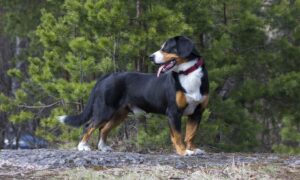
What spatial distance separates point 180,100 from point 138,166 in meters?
1.40

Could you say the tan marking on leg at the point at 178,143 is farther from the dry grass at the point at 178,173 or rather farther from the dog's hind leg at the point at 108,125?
the dog's hind leg at the point at 108,125

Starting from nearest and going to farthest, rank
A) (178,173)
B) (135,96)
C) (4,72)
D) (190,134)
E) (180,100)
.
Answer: (178,173) → (180,100) → (190,134) → (135,96) → (4,72)

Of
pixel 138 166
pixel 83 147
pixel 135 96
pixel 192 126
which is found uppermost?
pixel 135 96

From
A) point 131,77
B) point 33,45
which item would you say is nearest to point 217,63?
point 131,77

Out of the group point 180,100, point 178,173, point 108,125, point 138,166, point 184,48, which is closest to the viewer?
point 178,173

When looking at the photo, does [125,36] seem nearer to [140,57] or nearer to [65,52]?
[140,57]

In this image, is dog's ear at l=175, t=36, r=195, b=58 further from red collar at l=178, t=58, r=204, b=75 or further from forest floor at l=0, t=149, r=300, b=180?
forest floor at l=0, t=149, r=300, b=180

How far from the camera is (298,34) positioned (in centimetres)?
1352

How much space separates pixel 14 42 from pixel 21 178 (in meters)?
14.5

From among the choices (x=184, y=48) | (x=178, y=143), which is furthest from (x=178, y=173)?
(x=184, y=48)

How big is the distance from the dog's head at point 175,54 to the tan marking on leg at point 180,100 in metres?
0.36

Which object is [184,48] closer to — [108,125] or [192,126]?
[192,126]

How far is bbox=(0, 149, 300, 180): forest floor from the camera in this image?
6496mm

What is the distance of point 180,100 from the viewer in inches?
325
